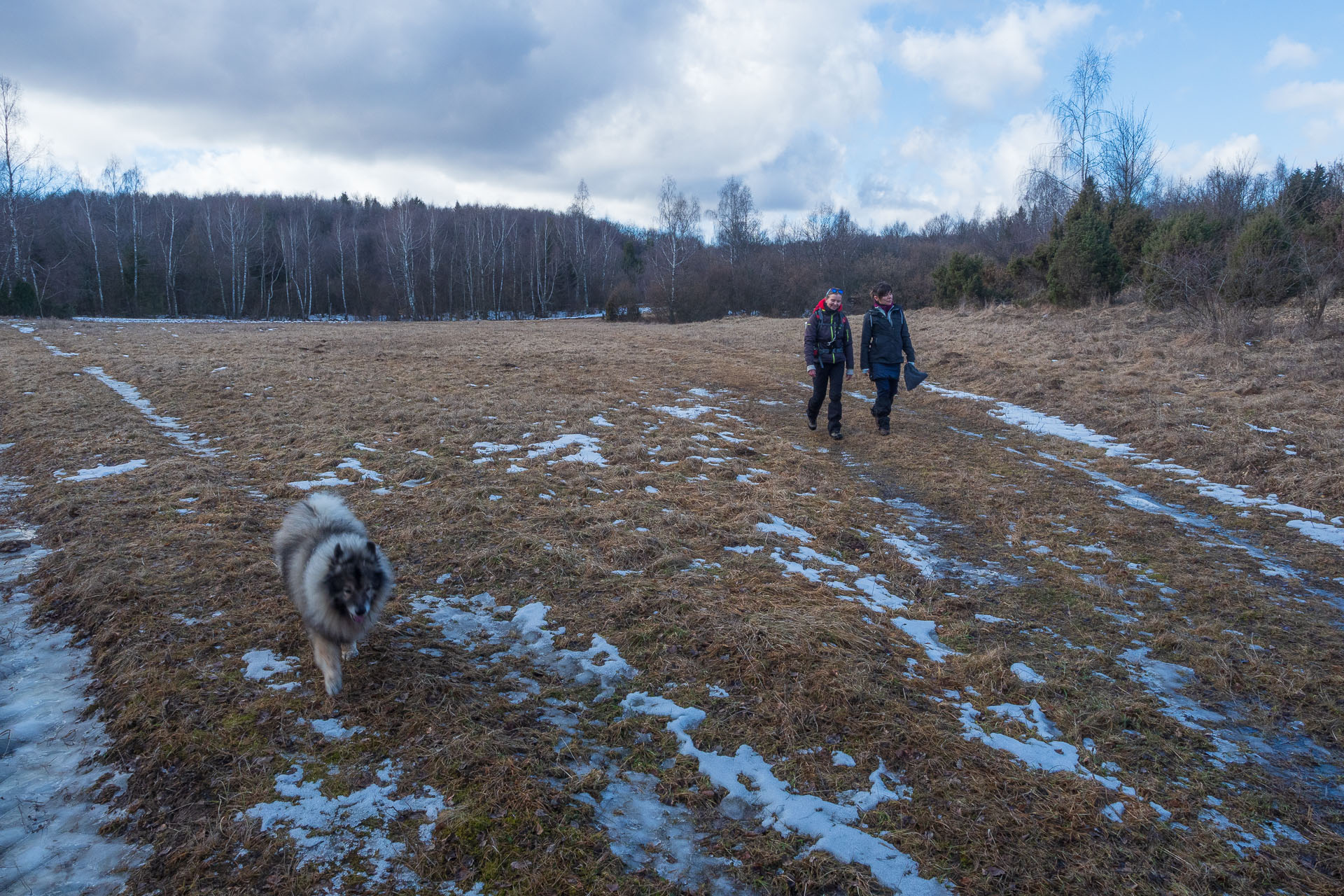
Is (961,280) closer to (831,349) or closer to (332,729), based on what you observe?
(831,349)

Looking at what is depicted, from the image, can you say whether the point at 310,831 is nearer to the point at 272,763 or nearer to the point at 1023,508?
the point at 272,763

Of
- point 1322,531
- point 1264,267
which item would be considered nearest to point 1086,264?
point 1264,267

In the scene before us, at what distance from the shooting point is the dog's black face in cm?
362

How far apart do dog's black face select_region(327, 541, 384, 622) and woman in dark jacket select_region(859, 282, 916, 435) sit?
24.5ft

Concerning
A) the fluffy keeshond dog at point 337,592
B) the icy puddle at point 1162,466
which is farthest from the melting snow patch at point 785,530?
the icy puddle at point 1162,466

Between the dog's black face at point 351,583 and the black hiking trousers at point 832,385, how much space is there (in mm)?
7228

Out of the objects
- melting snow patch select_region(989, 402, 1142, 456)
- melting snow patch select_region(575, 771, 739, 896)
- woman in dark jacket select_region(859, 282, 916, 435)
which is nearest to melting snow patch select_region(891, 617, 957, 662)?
melting snow patch select_region(575, 771, 739, 896)

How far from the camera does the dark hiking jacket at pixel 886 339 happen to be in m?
9.41

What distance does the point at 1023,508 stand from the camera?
6820mm

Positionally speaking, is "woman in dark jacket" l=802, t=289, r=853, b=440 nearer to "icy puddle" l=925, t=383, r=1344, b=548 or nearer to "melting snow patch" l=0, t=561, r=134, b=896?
"icy puddle" l=925, t=383, r=1344, b=548

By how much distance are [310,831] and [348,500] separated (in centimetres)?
436

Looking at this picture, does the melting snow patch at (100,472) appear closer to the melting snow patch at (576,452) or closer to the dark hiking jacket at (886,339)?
the melting snow patch at (576,452)

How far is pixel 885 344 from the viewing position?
9422 mm

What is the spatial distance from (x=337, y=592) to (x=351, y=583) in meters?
0.09
